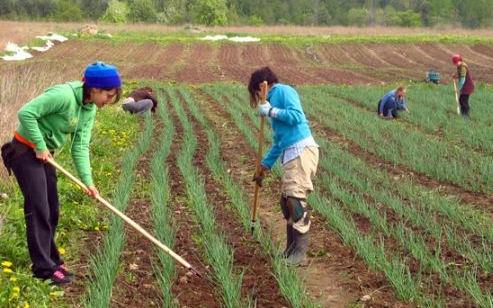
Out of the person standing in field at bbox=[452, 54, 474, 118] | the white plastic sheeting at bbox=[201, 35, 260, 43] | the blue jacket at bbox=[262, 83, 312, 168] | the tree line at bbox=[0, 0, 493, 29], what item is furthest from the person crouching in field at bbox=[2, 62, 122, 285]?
the tree line at bbox=[0, 0, 493, 29]

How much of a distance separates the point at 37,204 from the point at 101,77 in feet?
2.94

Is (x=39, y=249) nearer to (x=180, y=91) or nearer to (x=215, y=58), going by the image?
(x=180, y=91)

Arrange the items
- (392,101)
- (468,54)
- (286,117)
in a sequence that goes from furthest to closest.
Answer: (468,54)
(392,101)
(286,117)

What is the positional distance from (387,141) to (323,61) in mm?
19331

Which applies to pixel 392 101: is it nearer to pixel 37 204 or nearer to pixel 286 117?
pixel 286 117

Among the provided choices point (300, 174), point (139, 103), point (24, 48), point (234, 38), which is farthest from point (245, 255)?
point (234, 38)

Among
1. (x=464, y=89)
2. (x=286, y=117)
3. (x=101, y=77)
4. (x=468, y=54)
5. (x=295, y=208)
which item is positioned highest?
(x=101, y=77)

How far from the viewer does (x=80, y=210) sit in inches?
223

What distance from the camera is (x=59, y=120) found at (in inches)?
153

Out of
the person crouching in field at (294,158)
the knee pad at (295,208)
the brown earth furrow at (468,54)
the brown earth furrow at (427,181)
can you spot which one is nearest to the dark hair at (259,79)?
A: the person crouching in field at (294,158)

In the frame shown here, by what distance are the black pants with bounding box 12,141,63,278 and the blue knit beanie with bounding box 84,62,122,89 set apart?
588mm

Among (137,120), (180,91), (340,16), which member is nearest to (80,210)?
(137,120)

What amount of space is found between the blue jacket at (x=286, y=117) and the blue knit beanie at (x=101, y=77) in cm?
126

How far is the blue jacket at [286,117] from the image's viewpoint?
4.54 m
